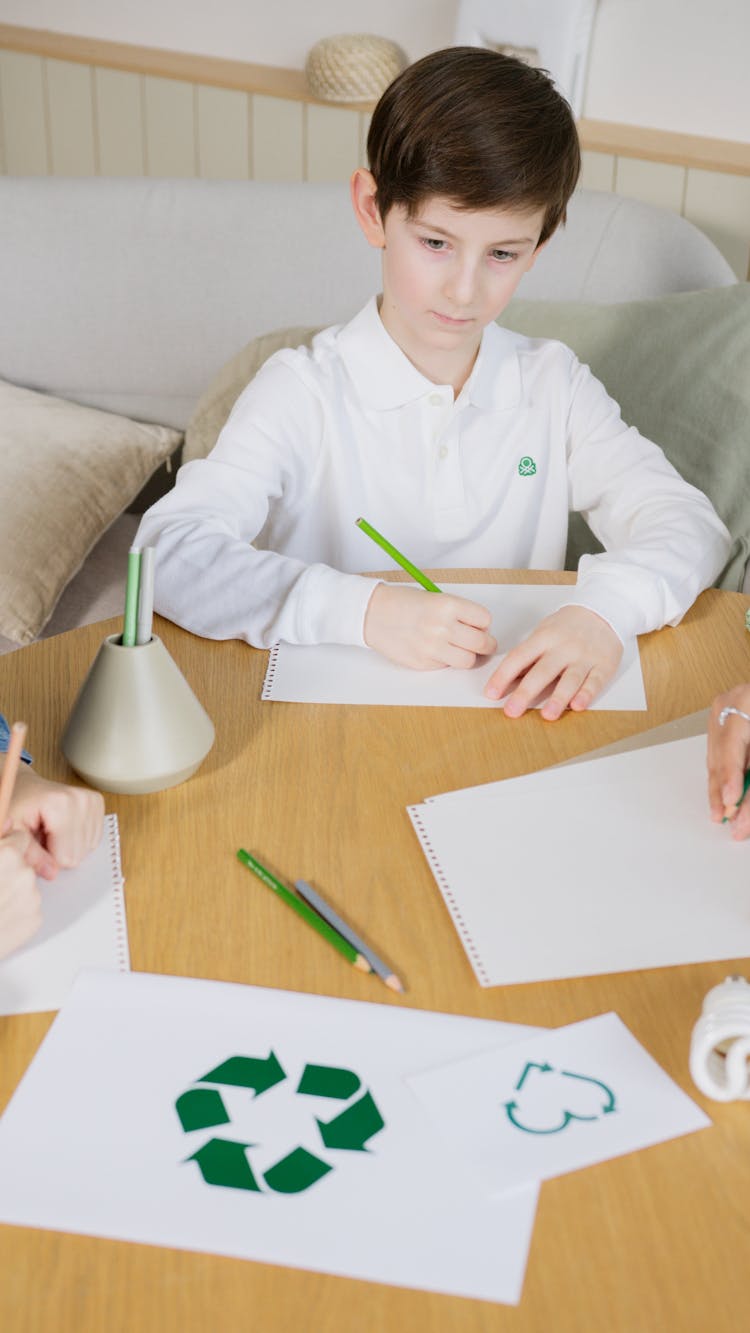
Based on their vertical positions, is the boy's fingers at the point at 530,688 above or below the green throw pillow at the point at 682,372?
above

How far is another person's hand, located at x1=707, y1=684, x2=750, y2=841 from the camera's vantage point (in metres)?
0.87

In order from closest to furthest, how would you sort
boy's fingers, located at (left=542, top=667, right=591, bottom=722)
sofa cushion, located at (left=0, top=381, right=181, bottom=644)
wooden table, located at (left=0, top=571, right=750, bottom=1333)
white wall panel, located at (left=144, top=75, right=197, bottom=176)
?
wooden table, located at (left=0, top=571, right=750, bottom=1333) < boy's fingers, located at (left=542, top=667, right=591, bottom=722) < sofa cushion, located at (left=0, top=381, right=181, bottom=644) < white wall panel, located at (left=144, top=75, right=197, bottom=176)

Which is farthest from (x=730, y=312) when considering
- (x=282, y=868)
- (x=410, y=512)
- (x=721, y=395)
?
(x=282, y=868)

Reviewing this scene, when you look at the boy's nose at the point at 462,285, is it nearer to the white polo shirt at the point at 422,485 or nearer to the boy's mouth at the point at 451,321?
the boy's mouth at the point at 451,321

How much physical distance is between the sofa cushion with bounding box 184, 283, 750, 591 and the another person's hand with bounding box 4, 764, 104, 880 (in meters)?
1.05

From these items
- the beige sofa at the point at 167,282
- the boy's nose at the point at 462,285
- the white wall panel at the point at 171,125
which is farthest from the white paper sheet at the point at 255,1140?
the white wall panel at the point at 171,125

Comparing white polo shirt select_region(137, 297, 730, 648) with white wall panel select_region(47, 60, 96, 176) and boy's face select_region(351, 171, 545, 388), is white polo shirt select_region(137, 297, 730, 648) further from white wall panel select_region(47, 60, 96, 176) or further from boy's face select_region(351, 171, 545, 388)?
white wall panel select_region(47, 60, 96, 176)

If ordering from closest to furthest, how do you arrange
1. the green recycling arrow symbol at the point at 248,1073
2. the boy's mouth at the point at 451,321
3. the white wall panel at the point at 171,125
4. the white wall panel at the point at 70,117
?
the green recycling arrow symbol at the point at 248,1073 → the boy's mouth at the point at 451,321 → the white wall panel at the point at 171,125 → the white wall panel at the point at 70,117

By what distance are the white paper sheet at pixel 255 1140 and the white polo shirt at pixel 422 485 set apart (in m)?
0.48

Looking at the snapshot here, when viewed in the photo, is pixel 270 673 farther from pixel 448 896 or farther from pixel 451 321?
pixel 451 321

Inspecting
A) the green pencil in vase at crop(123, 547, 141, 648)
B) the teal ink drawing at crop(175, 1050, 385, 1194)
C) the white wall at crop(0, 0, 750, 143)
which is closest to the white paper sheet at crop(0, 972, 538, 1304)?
the teal ink drawing at crop(175, 1050, 385, 1194)

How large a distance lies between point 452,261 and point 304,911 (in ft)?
2.32

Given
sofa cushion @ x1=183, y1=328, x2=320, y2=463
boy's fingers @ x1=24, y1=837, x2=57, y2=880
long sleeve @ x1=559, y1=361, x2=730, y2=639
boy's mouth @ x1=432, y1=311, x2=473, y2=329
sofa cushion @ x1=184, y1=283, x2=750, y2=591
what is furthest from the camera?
sofa cushion @ x1=183, y1=328, x2=320, y2=463

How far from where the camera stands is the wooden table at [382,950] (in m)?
0.55
